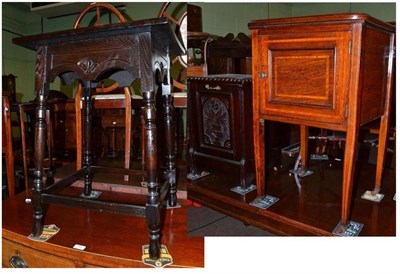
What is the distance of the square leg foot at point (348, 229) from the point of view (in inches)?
41.9

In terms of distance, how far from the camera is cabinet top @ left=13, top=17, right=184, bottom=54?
0.89 m

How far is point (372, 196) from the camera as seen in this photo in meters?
1.30

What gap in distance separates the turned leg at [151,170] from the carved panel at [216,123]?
58 centimetres

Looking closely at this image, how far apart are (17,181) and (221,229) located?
6.12 feet

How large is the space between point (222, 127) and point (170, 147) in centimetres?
29

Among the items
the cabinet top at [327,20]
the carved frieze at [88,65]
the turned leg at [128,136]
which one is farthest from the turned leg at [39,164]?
the cabinet top at [327,20]

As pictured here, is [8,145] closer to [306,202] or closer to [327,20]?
[306,202]

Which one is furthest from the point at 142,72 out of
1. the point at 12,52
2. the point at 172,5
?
the point at 12,52

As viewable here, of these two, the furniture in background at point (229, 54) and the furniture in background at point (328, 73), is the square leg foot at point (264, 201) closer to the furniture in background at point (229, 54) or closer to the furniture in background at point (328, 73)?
the furniture in background at point (328, 73)

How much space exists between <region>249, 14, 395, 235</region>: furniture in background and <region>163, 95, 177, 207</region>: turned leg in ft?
1.06

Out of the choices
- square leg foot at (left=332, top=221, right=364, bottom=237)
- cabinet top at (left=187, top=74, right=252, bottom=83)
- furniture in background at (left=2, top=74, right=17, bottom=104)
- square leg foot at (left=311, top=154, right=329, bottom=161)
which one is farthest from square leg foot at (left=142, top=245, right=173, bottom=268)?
furniture in background at (left=2, top=74, right=17, bottom=104)

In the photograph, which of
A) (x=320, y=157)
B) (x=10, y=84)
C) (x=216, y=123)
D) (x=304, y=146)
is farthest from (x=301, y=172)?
(x=10, y=84)

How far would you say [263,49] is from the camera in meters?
1.15

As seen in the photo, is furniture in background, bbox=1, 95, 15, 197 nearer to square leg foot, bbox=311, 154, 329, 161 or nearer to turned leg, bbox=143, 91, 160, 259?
turned leg, bbox=143, 91, 160, 259
